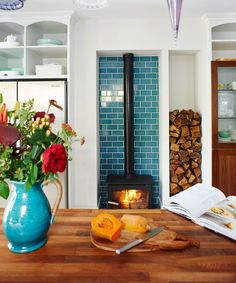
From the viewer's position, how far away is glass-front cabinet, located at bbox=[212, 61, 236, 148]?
2852mm

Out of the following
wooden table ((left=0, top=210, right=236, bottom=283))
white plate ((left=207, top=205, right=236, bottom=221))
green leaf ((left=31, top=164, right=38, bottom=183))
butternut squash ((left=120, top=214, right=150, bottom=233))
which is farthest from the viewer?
white plate ((left=207, top=205, right=236, bottom=221))

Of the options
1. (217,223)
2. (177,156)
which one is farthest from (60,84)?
(217,223)

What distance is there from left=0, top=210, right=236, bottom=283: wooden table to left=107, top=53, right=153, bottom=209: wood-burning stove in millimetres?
1920

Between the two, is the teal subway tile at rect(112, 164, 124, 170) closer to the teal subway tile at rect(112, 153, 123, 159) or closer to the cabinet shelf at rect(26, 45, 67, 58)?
the teal subway tile at rect(112, 153, 123, 159)

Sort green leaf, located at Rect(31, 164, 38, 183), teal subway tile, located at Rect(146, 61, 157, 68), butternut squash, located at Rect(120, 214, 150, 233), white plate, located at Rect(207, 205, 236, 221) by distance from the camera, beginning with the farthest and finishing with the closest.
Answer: teal subway tile, located at Rect(146, 61, 157, 68), white plate, located at Rect(207, 205, 236, 221), butternut squash, located at Rect(120, 214, 150, 233), green leaf, located at Rect(31, 164, 38, 183)

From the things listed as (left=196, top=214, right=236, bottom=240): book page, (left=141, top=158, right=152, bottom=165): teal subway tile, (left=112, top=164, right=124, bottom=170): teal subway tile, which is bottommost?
(left=196, top=214, right=236, bottom=240): book page

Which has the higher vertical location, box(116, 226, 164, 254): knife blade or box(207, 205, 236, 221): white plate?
box(207, 205, 236, 221): white plate

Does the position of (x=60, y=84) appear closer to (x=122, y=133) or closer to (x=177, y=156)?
(x=122, y=133)

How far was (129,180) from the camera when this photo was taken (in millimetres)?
3018

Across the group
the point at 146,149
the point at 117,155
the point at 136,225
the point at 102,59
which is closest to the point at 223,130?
the point at 146,149

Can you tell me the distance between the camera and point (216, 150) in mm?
2865

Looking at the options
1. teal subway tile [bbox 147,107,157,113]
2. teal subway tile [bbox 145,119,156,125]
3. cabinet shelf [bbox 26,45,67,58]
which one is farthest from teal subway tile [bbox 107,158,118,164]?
cabinet shelf [bbox 26,45,67,58]

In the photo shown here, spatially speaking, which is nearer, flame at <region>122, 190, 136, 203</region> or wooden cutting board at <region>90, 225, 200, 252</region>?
wooden cutting board at <region>90, 225, 200, 252</region>

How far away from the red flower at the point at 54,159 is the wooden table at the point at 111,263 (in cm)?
31
